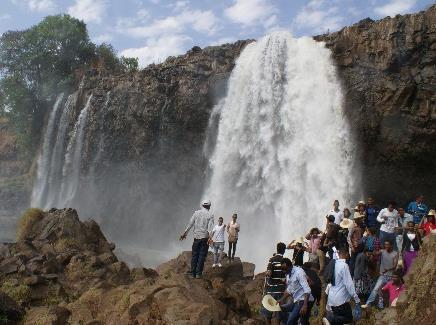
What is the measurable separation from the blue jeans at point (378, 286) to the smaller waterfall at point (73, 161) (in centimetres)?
2849

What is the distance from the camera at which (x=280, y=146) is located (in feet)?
76.6

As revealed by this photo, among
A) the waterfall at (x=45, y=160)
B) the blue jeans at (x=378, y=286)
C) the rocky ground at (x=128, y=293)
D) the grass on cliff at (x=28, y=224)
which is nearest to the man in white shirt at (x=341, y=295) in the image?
the rocky ground at (x=128, y=293)

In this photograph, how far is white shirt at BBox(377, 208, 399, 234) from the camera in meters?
11.4

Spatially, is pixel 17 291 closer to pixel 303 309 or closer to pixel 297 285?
pixel 297 285

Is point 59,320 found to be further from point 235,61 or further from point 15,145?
point 15,145

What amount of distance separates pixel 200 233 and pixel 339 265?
463 cm

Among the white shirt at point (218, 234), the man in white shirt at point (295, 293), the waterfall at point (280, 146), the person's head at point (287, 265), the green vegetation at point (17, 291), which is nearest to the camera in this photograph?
the man in white shirt at point (295, 293)

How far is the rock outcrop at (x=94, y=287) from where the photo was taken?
7.84m

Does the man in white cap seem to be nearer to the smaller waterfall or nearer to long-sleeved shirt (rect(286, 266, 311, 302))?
long-sleeved shirt (rect(286, 266, 311, 302))

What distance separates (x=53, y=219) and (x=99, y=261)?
5229 mm

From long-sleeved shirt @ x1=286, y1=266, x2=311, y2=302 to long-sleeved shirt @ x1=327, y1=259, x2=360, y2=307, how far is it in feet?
1.47

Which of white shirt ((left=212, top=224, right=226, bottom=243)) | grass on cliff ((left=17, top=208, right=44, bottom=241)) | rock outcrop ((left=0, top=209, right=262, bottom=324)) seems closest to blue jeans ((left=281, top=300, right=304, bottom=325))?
rock outcrop ((left=0, top=209, right=262, bottom=324))

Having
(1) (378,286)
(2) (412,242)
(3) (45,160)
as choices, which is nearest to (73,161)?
Result: (3) (45,160)

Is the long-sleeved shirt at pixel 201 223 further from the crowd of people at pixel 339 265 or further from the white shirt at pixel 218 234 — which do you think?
the white shirt at pixel 218 234
